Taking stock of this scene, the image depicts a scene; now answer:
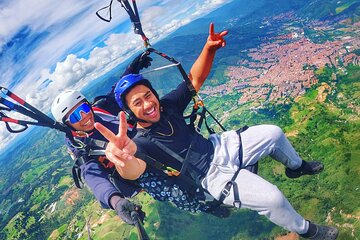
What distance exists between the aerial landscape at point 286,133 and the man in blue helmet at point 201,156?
2014 cm

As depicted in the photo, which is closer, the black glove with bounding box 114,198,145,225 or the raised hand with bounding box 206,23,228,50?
the black glove with bounding box 114,198,145,225

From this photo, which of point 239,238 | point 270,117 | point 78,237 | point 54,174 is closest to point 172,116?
point 239,238

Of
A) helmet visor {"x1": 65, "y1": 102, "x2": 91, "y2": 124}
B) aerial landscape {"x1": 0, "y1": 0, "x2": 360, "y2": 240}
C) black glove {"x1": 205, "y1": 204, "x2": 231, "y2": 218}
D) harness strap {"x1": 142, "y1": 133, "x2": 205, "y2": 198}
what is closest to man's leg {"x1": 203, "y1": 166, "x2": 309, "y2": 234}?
harness strap {"x1": 142, "y1": 133, "x2": 205, "y2": 198}

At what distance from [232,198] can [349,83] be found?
65986 mm

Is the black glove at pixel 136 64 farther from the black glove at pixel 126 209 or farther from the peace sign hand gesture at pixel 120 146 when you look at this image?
the peace sign hand gesture at pixel 120 146

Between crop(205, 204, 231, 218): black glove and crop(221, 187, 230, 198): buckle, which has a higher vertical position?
crop(221, 187, 230, 198): buckle

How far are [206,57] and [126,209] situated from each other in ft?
6.70

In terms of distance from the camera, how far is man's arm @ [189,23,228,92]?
359 centimetres

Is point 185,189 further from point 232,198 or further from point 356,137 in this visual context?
point 356,137

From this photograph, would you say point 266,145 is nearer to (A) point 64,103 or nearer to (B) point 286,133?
(A) point 64,103

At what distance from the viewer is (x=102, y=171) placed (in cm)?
378

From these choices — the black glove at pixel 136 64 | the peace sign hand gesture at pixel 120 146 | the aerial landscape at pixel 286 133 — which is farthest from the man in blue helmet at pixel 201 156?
the aerial landscape at pixel 286 133

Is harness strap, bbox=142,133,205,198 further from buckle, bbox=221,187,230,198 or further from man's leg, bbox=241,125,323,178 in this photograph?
man's leg, bbox=241,125,323,178

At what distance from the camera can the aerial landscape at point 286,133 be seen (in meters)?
27.7
